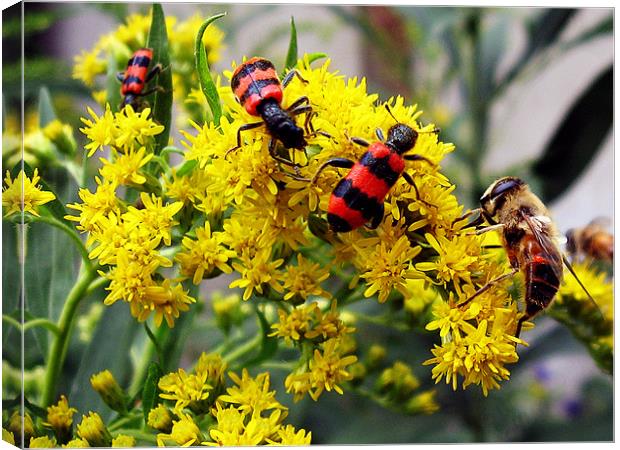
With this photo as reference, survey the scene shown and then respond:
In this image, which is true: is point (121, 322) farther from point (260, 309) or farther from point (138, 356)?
point (260, 309)

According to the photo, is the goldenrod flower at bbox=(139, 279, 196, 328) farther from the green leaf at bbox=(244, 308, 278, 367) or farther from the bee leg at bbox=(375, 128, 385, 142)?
the bee leg at bbox=(375, 128, 385, 142)

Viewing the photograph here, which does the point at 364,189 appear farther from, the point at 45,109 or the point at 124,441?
the point at 45,109

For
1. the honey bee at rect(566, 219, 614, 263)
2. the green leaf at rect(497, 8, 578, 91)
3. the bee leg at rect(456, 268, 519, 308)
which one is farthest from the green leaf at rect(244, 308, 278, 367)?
the green leaf at rect(497, 8, 578, 91)

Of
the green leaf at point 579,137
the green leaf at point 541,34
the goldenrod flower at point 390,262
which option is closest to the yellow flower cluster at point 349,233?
the goldenrod flower at point 390,262

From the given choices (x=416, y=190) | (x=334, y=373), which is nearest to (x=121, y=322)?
(x=334, y=373)

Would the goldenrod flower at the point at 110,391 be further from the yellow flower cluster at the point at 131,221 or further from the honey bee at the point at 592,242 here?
the honey bee at the point at 592,242

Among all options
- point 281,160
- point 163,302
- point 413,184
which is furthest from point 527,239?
point 163,302
